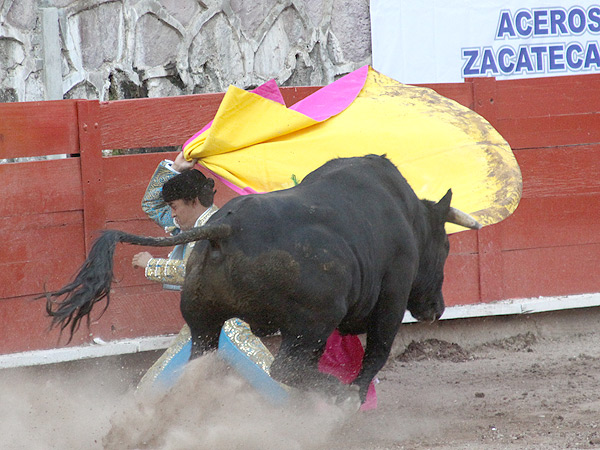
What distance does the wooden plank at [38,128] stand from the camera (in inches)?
164

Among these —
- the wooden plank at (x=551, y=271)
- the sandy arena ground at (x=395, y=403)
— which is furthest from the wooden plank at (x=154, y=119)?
the wooden plank at (x=551, y=271)

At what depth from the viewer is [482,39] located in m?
6.00

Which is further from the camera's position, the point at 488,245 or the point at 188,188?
the point at 488,245

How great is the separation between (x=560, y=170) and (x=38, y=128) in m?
2.91

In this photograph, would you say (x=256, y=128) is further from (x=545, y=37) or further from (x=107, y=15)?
(x=545, y=37)

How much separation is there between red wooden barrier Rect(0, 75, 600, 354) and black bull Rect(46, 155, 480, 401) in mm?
990

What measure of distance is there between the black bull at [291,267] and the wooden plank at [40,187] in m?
1.39

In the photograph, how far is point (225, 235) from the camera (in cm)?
280

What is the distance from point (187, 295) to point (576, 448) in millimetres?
1466

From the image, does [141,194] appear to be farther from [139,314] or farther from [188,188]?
[188,188]

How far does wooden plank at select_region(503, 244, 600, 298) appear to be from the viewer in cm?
522

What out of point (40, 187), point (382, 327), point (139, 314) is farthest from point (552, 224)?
point (40, 187)

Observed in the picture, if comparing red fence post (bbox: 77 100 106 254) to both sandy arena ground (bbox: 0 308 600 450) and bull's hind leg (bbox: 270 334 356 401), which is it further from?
bull's hind leg (bbox: 270 334 356 401)

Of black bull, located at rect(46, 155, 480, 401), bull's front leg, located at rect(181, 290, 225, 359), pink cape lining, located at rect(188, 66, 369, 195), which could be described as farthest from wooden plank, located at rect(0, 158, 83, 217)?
bull's front leg, located at rect(181, 290, 225, 359)
